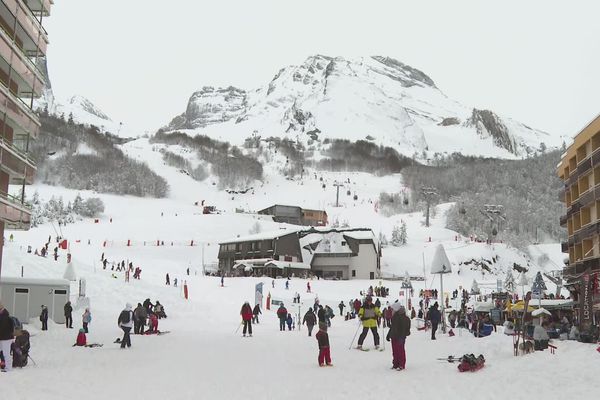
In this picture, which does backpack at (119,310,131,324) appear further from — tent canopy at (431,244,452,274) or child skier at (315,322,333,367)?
tent canopy at (431,244,452,274)

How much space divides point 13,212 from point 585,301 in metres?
24.3

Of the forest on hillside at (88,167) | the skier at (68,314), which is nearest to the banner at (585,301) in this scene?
the skier at (68,314)

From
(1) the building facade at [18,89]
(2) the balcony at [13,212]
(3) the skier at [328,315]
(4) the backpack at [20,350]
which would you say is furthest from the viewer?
(3) the skier at [328,315]

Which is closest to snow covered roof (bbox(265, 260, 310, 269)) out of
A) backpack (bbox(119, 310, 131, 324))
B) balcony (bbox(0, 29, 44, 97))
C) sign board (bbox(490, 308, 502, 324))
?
sign board (bbox(490, 308, 502, 324))

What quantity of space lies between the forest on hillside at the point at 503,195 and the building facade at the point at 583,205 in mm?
51802

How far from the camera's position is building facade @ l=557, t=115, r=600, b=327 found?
3653 centimetres

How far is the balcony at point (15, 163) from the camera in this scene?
26103mm

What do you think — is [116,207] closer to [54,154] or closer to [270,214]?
[270,214]

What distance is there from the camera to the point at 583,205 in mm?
38781

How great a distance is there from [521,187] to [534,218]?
1448 inches

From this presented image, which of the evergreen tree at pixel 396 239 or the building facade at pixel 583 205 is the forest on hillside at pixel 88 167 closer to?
the evergreen tree at pixel 396 239

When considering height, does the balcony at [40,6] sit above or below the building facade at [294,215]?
above

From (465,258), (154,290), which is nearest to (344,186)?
(465,258)

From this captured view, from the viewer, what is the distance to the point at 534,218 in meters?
124
